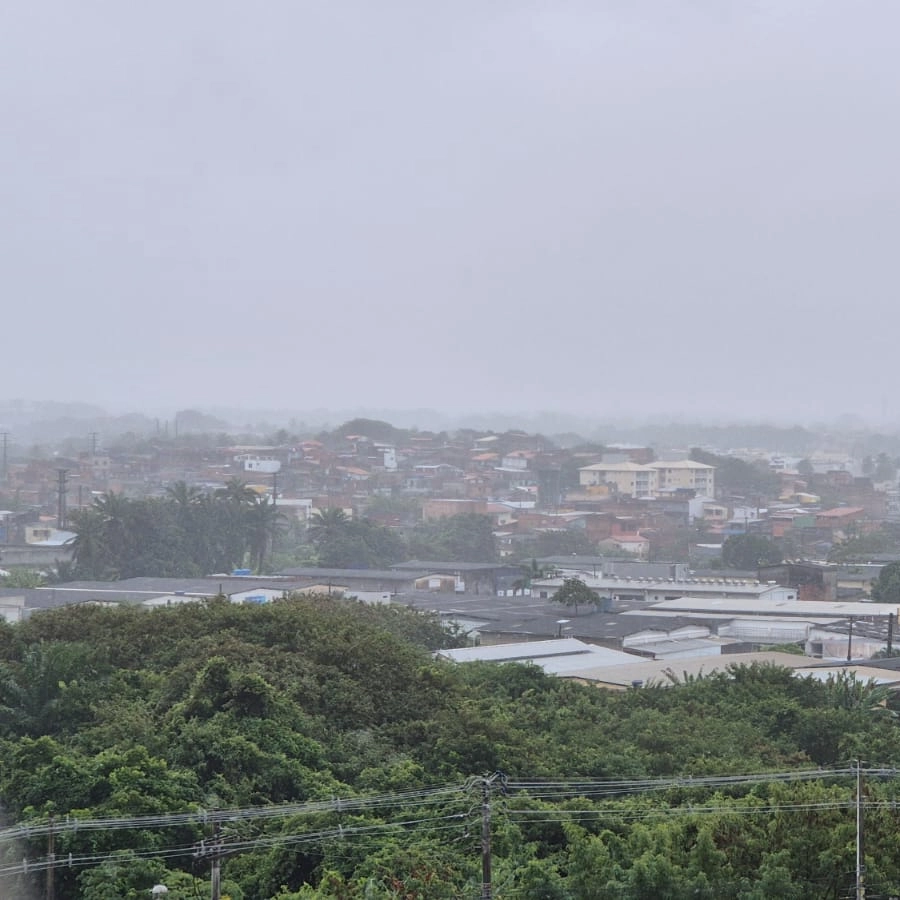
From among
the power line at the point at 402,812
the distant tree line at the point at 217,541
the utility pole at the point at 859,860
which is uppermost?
the utility pole at the point at 859,860

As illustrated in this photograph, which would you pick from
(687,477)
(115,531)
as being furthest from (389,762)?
(687,477)

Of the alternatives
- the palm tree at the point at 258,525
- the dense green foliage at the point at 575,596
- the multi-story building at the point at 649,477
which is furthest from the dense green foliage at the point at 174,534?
the multi-story building at the point at 649,477

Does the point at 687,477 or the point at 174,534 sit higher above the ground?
the point at 687,477

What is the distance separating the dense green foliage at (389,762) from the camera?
9.30 metres

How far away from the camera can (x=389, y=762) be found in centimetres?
1206

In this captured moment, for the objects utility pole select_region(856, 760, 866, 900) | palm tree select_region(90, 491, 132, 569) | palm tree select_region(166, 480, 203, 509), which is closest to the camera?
utility pole select_region(856, 760, 866, 900)

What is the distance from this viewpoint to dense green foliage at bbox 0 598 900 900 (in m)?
9.30

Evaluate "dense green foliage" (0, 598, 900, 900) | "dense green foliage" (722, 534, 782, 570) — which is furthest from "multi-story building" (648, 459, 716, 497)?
"dense green foliage" (0, 598, 900, 900)

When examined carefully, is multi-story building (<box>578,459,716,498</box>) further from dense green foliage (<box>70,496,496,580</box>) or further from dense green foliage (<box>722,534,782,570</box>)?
dense green foliage (<box>722,534,782,570</box>)

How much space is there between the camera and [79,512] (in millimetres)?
35438

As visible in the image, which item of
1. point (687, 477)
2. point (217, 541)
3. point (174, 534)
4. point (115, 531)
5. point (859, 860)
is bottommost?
point (217, 541)

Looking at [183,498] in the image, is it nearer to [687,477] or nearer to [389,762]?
[389,762]

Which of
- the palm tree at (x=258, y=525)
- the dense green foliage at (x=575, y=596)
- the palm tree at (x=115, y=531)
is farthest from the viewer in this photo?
the palm tree at (x=258, y=525)

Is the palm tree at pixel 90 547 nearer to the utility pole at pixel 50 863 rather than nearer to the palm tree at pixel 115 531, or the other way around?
the palm tree at pixel 115 531
